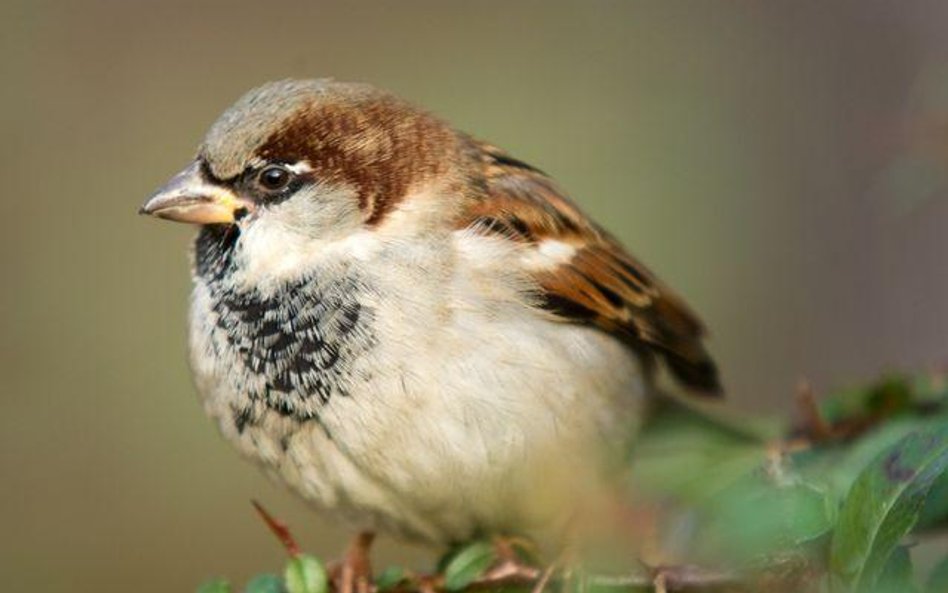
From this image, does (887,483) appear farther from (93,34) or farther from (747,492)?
(93,34)

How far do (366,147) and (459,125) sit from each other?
2.81 metres

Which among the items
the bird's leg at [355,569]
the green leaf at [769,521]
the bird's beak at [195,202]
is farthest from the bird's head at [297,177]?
the green leaf at [769,521]

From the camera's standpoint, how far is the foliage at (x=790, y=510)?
1231 millimetres

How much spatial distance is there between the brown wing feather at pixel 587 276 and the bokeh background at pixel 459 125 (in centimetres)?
136

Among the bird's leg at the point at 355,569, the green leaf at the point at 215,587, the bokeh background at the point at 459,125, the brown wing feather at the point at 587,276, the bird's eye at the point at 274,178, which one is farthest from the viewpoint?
the bokeh background at the point at 459,125

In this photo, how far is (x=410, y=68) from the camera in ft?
17.3

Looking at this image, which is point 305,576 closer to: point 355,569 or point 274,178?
point 355,569

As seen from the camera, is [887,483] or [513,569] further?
[513,569]

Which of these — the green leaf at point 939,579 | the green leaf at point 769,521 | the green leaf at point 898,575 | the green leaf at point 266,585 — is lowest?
the green leaf at point 939,579

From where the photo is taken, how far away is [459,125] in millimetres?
4918

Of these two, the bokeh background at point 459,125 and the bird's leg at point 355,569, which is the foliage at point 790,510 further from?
the bokeh background at point 459,125

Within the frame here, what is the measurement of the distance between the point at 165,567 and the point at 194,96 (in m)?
1.68

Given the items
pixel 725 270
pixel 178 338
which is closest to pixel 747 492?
pixel 178 338

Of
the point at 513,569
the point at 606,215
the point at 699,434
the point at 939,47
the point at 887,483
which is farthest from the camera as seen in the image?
the point at 606,215
